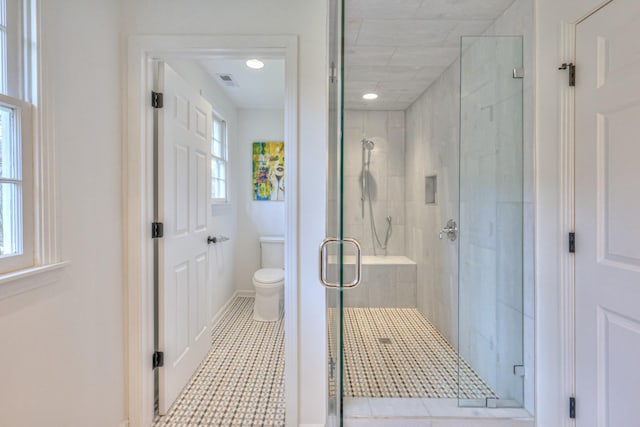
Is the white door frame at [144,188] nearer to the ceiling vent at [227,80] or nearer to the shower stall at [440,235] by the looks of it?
the shower stall at [440,235]

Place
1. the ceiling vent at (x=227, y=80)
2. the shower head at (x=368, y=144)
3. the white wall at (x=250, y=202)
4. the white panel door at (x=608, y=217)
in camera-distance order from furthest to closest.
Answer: the white wall at (x=250, y=202) < the shower head at (x=368, y=144) < the ceiling vent at (x=227, y=80) < the white panel door at (x=608, y=217)

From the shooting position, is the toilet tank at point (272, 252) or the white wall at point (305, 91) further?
the toilet tank at point (272, 252)

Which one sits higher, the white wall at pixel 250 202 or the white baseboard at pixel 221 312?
the white wall at pixel 250 202

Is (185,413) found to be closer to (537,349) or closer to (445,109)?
(537,349)

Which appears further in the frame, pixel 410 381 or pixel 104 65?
pixel 410 381

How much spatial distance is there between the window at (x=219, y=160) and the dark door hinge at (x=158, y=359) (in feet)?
5.73

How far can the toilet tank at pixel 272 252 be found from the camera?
3566mm

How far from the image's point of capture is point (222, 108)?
10.5 ft

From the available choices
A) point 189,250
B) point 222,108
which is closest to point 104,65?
point 189,250

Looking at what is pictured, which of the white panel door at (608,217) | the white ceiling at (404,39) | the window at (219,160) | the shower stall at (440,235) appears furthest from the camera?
the window at (219,160)

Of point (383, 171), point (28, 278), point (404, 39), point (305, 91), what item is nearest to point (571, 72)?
point (404, 39)

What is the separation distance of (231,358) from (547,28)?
2805 millimetres

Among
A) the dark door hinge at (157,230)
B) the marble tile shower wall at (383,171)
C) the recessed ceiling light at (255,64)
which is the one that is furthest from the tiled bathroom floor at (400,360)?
the recessed ceiling light at (255,64)

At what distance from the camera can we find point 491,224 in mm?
1777
